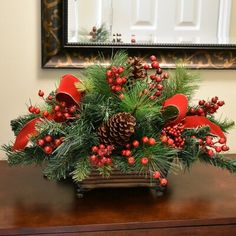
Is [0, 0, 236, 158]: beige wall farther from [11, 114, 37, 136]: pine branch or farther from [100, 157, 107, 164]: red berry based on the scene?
[100, 157, 107, 164]: red berry

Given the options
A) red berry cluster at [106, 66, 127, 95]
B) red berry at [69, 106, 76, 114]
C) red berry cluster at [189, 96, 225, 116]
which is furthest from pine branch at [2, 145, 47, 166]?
red berry cluster at [189, 96, 225, 116]

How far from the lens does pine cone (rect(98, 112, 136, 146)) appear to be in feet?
2.61

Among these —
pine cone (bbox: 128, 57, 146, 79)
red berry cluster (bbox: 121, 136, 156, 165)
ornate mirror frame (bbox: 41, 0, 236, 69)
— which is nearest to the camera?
red berry cluster (bbox: 121, 136, 156, 165)

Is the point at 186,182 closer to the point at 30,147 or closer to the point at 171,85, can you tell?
the point at 171,85

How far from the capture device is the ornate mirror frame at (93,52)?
3.89 ft

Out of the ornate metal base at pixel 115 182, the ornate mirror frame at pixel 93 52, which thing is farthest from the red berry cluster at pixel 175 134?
the ornate mirror frame at pixel 93 52

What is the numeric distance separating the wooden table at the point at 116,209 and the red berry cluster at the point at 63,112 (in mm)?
167

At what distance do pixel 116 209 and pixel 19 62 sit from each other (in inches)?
22.6

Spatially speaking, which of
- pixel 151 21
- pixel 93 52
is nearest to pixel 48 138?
pixel 93 52

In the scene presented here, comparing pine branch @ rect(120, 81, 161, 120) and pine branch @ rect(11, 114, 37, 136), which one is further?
pine branch @ rect(11, 114, 37, 136)

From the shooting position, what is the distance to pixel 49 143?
2.81 feet

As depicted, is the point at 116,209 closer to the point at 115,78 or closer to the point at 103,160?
the point at 103,160

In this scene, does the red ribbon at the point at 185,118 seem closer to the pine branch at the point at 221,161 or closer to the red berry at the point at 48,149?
the pine branch at the point at 221,161

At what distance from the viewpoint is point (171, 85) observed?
93cm
